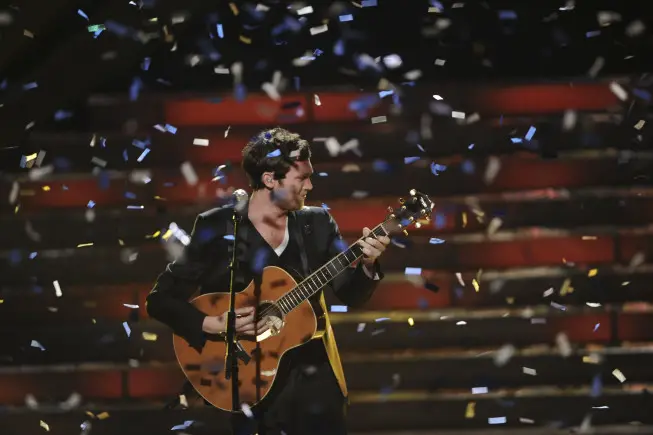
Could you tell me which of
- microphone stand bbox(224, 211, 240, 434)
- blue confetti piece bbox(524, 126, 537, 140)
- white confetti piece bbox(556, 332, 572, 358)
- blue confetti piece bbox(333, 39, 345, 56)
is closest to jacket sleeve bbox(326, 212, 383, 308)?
microphone stand bbox(224, 211, 240, 434)

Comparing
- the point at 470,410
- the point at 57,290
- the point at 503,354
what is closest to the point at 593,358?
the point at 503,354

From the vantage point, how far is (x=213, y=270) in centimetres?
297

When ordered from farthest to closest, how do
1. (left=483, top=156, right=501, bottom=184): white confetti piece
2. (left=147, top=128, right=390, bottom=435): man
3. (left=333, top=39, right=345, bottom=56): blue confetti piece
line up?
(left=333, top=39, right=345, bottom=56): blue confetti piece → (left=483, top=156, right=501, bottom=184): white confetti piece → (left=147, top=128, right=390, bottom=435): man

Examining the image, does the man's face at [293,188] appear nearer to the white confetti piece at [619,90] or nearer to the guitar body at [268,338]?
the guitar body at [268,338]

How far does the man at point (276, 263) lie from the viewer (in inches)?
110

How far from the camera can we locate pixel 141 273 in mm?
4164

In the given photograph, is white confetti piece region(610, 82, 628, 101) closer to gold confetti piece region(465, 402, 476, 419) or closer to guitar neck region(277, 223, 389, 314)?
gold confetti piece region(465, 402, 476, 419)

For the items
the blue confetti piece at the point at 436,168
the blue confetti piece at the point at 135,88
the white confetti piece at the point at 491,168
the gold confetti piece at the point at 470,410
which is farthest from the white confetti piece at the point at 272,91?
the gold confetti piece at the point at 470,410

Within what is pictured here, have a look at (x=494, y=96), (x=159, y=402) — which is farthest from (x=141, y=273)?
(x=494, y=96)

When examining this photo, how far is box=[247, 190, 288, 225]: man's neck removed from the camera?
2924 mm

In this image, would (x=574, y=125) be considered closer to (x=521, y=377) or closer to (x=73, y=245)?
(x=521, y=377)

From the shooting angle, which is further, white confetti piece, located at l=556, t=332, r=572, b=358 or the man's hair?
white confetti piece, located at l=556, t=332, r=572, b=358

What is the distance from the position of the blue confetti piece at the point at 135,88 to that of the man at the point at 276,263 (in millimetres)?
1663

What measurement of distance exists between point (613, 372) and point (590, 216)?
80cm
